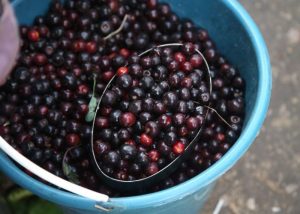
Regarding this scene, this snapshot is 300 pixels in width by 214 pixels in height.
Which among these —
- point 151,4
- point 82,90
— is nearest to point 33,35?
point 82,90

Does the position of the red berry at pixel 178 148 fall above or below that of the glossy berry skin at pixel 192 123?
below

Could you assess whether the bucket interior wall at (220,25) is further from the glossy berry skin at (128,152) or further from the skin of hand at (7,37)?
the skin of hand at (7,37)

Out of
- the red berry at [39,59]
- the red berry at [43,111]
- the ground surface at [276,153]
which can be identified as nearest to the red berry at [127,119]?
the red berry at [43,111]

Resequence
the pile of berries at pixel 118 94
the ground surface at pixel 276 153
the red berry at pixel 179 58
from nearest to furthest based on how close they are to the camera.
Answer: the pile of berries at pixel 118 94 → the red berry at pixel 179 58 → the ground surface at pixel 276 153

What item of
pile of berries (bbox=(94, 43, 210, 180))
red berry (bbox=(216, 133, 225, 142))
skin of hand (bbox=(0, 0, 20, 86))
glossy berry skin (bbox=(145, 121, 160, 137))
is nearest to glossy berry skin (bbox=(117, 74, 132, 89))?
pile of berries (bbox=(94, 43, 210, 180))

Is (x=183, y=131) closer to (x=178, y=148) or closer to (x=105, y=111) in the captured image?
(x=178, y=148)

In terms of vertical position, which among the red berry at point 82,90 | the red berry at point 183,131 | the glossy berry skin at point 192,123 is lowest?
the red berry at point 183,131

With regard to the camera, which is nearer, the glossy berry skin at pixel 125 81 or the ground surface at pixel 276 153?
the glossy berry skin at pixel 125 81

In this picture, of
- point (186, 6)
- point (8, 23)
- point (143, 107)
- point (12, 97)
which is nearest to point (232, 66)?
point (186, 6)

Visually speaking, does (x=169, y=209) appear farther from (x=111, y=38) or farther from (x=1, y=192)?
(x=1, y=192)
